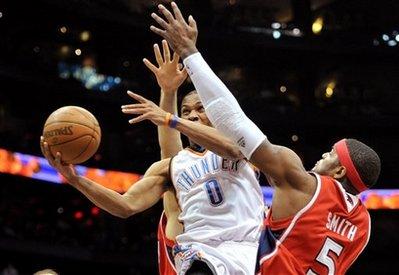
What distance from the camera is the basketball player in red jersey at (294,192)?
343 centimetres

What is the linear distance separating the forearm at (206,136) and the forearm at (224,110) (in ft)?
2.91

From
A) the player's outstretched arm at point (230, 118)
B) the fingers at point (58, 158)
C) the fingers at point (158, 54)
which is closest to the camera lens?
the player's outstretched arm at point (230, 118)

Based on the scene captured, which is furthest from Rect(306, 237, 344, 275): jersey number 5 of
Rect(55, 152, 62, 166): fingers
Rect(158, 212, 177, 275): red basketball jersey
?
Rect(55, 152, 62, 166): fingers

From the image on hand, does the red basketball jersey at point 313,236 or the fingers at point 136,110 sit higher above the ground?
the fingers at point 136,110

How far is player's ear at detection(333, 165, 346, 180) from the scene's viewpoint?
3.73 meters

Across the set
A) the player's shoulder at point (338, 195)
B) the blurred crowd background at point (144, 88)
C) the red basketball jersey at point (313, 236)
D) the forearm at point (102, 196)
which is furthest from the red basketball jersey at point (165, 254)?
the blurred crowd background at point (144, 88)

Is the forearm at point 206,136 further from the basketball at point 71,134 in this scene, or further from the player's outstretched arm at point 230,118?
the player's outstretched arm at point 230,118

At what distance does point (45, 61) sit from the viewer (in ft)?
75.4

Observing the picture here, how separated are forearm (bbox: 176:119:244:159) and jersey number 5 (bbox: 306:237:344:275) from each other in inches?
44.9

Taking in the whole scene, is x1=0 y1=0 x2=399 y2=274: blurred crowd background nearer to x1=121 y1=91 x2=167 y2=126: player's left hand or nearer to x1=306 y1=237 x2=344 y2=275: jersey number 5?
x1=121 y1=91 x2=167 y2=126: player's left hand

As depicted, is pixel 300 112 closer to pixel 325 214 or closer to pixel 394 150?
pixel 394 150

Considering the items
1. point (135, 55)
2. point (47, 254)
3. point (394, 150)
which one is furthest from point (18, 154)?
point (394, 150)

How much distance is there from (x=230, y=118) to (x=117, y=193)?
1.43 meters

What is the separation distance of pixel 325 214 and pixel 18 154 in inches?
714
